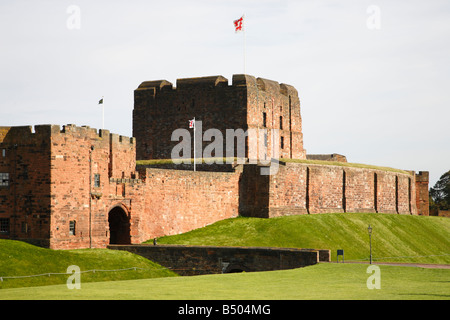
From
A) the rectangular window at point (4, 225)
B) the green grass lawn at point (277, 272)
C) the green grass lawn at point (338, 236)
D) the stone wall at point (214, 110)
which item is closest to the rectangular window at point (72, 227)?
the green grass lawn at point (277, 272)

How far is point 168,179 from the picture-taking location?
159ft

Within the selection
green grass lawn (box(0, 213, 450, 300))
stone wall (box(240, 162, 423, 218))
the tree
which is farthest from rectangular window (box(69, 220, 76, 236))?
the tree

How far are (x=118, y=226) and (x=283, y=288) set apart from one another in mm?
22939

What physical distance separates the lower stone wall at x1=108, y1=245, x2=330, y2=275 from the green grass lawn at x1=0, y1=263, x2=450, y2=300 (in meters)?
5.19

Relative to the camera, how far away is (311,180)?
57.7 metres

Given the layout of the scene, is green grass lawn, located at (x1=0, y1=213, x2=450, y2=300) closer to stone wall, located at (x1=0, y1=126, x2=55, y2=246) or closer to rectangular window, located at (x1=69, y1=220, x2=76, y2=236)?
rectangular window, located at (x1=69, y1=220, x2=76, y2=236)

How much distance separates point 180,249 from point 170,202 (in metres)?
8.00

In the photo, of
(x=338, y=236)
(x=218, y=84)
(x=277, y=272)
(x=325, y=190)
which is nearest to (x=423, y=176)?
(x=325, y=190)

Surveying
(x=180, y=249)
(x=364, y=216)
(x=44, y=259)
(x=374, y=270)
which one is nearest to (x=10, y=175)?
(x=44, y=259)

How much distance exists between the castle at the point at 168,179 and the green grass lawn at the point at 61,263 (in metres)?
2.30

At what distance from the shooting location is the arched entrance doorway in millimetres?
45281

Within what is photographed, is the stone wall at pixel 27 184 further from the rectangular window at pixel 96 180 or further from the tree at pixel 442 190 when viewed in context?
the tree at pixel 442 190

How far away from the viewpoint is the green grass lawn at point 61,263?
33750 mm
